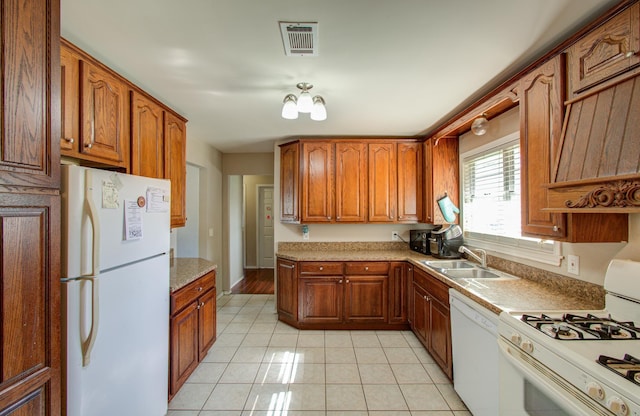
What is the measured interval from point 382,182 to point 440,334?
180 cm

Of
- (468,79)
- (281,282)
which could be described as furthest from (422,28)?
(281,282)

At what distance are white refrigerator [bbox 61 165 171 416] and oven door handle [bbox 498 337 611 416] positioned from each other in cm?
195

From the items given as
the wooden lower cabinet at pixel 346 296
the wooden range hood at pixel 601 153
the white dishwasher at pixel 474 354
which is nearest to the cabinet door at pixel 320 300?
the wooden lower cabinet at pixel 346 296

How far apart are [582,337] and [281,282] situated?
9.18 ft

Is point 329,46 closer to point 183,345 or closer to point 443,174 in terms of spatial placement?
point 443,174

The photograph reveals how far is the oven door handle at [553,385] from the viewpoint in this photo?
92 cm

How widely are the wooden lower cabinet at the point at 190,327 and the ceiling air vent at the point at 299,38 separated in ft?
5.93

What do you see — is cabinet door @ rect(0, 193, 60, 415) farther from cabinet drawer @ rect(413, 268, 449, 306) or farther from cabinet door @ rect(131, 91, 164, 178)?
cabinet drawer @ rect(413, 268, 449, 306)

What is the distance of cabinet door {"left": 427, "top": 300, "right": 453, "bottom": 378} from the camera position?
6.95ft

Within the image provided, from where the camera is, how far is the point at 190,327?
7.12 feet

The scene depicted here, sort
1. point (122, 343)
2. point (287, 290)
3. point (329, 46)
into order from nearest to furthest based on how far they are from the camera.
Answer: point (122, 343), point (329, 46), point (287, 290)

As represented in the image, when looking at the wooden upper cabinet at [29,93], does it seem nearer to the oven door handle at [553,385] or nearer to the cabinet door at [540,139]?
the oven door handle at [553,385]

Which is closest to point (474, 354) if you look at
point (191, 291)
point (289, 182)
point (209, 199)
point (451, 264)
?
point (451, 264)

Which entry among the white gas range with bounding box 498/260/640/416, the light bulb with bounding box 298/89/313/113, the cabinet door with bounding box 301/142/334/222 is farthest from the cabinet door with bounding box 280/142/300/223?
the white gas range with bounding box 498/260/640/416
